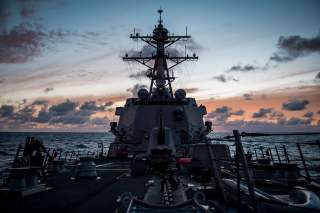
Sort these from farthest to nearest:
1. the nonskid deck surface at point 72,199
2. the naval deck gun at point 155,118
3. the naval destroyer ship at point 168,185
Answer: the naval deck gun at point 155,118 → the nonskid deck surface at point 72,199 → the naval destroyer ship at point 168,185

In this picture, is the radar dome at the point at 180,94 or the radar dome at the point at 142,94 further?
the radar dome at the point at 180,94

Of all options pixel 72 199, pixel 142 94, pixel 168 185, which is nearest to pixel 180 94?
pixel 142 94

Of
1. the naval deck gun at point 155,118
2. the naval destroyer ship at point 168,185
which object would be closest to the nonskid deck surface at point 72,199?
the naval destroyer ship at point 168,185

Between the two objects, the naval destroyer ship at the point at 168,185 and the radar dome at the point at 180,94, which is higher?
the radar dome at the point at 180,94

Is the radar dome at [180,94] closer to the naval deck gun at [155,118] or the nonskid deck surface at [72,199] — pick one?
the naval deck gun at [155,118]

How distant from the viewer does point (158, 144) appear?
9.48 meters

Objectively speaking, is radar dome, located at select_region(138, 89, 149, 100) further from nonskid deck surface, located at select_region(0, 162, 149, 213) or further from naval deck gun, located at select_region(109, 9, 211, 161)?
nonskid deck surface, located at select_region(0, 162, 149, 213)

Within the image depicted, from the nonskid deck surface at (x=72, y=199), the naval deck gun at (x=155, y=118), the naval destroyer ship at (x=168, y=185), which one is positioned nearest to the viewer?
the naval destroyer ship at (x=168, y=185)

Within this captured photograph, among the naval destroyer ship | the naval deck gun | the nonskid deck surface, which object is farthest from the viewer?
the naval deck gun

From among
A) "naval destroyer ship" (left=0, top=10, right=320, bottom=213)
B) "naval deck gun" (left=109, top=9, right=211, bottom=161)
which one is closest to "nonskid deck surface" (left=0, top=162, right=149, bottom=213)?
"naval destroyer ship" (left=0, top=10, right=320, bottom=213)

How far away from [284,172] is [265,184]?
1.21 metres

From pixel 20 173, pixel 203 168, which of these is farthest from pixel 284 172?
pixel 20 173

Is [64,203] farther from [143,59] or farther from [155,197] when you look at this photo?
[143,59]

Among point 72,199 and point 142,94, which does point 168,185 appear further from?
point 142,94
